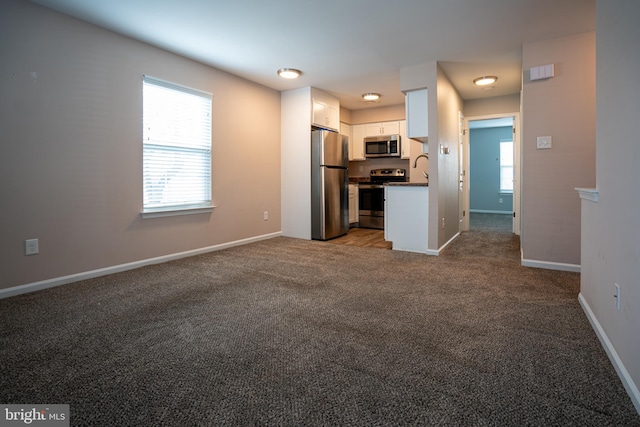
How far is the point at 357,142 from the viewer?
6742mm

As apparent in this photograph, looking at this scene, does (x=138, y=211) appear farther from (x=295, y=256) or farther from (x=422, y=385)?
(x=422, y=385)

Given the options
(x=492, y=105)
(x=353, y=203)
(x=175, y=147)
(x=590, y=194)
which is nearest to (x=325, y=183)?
(x=353, y=203)

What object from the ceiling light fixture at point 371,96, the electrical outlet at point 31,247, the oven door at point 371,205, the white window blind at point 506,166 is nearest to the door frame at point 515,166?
the oven door at point 371,205

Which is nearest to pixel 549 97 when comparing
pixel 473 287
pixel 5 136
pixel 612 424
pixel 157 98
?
pixel 473 287

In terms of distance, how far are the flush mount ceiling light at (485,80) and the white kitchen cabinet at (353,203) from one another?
2.73m

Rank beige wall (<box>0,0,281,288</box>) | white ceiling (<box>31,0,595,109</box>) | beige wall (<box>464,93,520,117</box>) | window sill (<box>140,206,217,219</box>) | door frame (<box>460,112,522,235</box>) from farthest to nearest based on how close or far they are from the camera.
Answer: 1. beige wall (<box>464,93,520,117</box>)
2. door frame (<box>460,112,522,235</box>)
3. window sill (<box>140,206,217,219</box>)
4. white ceiling (<box>31,0,595,109</box>)
5. beige wall (<box>0,0,281,288</box>)

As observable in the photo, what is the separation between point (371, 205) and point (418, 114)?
2.42 metres

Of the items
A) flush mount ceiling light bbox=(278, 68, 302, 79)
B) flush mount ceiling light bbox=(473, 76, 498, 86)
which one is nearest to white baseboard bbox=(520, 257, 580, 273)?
flush mount ceiling light bbox=(473, 76, 498, 86)

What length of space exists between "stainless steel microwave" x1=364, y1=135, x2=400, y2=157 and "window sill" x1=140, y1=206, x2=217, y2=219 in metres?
3.40

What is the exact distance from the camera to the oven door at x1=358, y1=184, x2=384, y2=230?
627 centimetres

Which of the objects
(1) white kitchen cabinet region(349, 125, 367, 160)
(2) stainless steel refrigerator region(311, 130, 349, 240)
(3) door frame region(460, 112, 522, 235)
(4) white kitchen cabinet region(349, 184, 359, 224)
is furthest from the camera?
(1) white kitchen cabinet region(349, 125, 367, 160)

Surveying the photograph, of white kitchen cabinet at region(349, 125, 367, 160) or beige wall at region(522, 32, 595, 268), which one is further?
white kitchen cabinet at region(349, 125, 367, 160)

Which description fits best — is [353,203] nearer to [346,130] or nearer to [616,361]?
[346,130]

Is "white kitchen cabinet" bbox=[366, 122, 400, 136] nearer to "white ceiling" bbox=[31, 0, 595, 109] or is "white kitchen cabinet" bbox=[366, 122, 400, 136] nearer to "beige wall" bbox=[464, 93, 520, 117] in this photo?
"beige wall" bbox=[464, 93, 520, 117]
